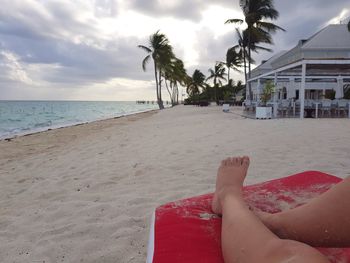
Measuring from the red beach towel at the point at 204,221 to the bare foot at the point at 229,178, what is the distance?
0.09 m

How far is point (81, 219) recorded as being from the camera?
237 centimetres

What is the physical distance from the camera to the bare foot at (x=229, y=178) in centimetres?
156

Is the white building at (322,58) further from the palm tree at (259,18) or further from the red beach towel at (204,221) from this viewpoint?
the red beach towel at (204,221)

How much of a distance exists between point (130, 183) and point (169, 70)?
30.6 metres

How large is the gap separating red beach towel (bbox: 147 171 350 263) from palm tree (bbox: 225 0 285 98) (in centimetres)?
1990

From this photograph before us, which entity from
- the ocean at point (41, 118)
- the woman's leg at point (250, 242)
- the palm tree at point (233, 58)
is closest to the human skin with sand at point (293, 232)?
the woman's leg at point (250, 242)

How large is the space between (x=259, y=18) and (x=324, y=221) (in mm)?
21470

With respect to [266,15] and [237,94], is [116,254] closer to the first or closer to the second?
[266,15]

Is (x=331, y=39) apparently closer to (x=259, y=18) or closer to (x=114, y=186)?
(x=259, y=18)

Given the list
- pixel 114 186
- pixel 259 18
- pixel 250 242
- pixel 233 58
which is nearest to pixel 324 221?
pixel 250 242

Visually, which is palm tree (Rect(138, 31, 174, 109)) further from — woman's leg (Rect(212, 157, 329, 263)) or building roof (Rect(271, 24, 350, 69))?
woman's leg (Rect(212, 157, 329, 263))

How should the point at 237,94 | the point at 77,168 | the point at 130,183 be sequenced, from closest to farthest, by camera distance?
the point at 130,183
the point at 77,168
the point at 237,94

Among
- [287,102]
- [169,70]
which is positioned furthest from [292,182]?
[169,70]

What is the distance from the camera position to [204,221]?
Result: 1501 millimetres
